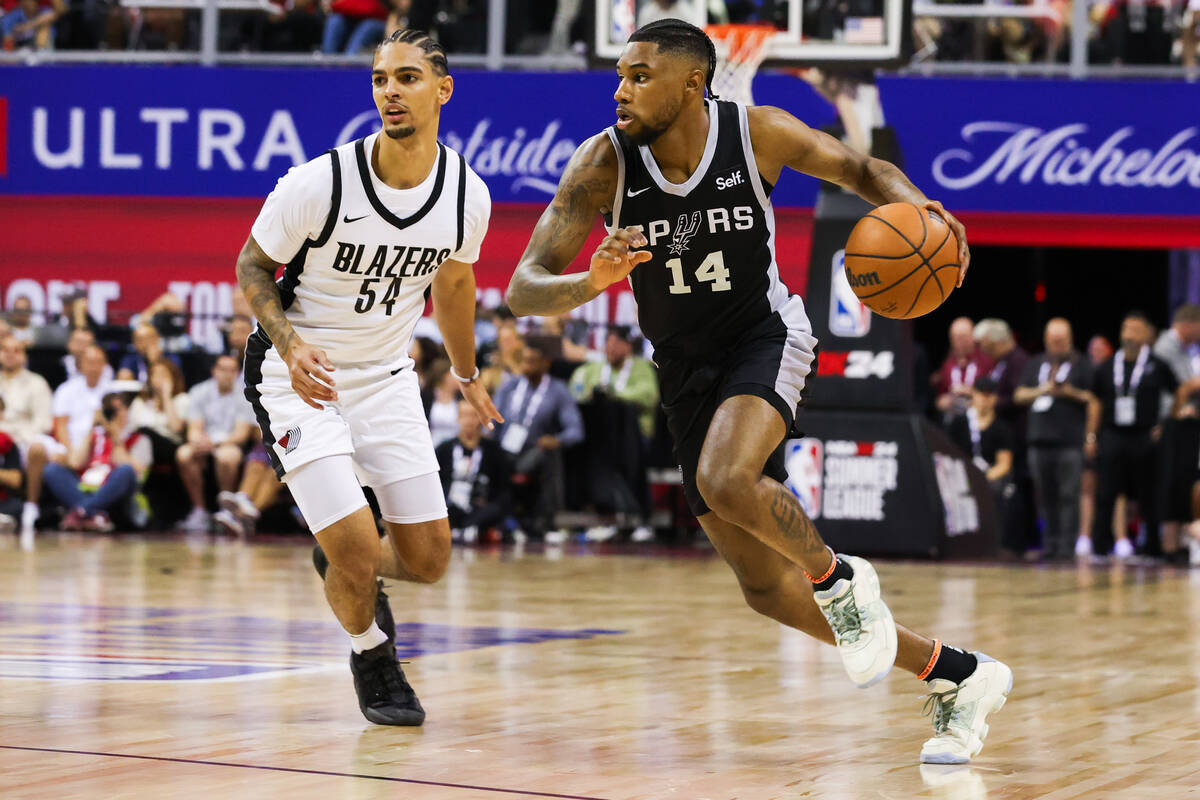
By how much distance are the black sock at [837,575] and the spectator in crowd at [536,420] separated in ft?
29.9

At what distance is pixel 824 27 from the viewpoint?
12508 millimetres

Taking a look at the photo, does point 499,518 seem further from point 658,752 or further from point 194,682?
point 658,752

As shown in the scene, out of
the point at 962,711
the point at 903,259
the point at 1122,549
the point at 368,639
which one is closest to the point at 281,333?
the point at 368,639

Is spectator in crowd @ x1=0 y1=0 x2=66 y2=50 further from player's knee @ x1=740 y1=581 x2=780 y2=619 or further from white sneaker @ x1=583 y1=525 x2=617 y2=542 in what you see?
player's knee @ x1=740 y1=581 x2=780 y2=619

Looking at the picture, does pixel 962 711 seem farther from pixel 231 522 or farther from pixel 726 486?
pixel 231 522

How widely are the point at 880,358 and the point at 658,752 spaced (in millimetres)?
8202

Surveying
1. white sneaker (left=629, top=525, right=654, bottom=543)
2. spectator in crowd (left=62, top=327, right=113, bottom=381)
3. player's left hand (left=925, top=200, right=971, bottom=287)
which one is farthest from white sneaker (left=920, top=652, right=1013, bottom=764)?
spectator in crowd (left=62, top=327, right=113, bottom=381)

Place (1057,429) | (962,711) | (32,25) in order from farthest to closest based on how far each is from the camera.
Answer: (32,25) < (1057,429) < (962,711)

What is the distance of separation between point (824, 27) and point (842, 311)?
208 centimetres

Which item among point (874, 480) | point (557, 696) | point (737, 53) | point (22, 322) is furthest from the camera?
point (22, 322)

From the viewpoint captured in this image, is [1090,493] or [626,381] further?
[1090,493]

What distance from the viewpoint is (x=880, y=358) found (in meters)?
12.8

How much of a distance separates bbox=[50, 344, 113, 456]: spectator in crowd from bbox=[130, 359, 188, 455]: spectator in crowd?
1.12ft

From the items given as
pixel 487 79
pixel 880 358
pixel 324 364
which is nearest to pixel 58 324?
pixel 487 79
